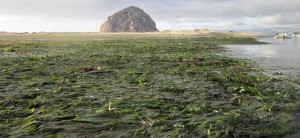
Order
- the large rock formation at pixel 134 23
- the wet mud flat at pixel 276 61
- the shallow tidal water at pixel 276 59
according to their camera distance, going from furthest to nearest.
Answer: the large rock formation at pixel 134 23 → the shallow tidal water at pixel 276 59 → the wet mud flat at pixel 276 61

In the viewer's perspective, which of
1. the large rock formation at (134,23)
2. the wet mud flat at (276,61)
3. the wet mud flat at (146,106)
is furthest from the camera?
the large rock formation at (134,23)

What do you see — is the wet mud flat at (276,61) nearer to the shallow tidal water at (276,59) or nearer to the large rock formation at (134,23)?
the shallow tidal water at (276,59)

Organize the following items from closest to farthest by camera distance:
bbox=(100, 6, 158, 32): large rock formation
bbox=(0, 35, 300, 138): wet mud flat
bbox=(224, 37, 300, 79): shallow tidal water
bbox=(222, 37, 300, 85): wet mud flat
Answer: bbox=(0, 35, 300, 138): wet mud flat, bbox=(222, 37, 300, 85): wet mud flat, bbox=(224, 37, 300, 79): shallow tidal water, bbox=(100, 6, 158, 32): large rock formation

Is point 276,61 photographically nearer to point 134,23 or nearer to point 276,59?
point 276,59

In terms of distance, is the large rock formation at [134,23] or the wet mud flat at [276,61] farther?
the large rock formation at [134,23]

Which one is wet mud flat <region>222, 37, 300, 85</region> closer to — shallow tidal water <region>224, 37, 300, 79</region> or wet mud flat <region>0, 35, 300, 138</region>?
shallow tidal water <region>224, 37, 300, 79</region>

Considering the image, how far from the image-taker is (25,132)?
17.2 feet

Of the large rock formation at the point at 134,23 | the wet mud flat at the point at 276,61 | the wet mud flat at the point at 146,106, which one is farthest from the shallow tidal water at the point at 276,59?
the large rock formation at the point at 134,23

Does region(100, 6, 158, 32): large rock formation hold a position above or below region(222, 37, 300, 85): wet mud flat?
above

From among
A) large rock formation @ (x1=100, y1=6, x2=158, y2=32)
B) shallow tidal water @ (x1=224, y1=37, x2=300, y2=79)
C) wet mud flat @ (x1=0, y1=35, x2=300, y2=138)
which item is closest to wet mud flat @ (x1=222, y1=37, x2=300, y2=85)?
shallow tidal water @ (x1=224, y1=37, x2=300, y2=79)

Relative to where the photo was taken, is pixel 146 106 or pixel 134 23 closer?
Answer: pixel 146 106

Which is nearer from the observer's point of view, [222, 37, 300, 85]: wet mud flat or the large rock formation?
[222, 37, 300, 85]: wet mud flat

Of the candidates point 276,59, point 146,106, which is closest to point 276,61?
point 276,59

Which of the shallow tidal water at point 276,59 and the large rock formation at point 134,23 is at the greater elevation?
the large rock formation at point 134,23
